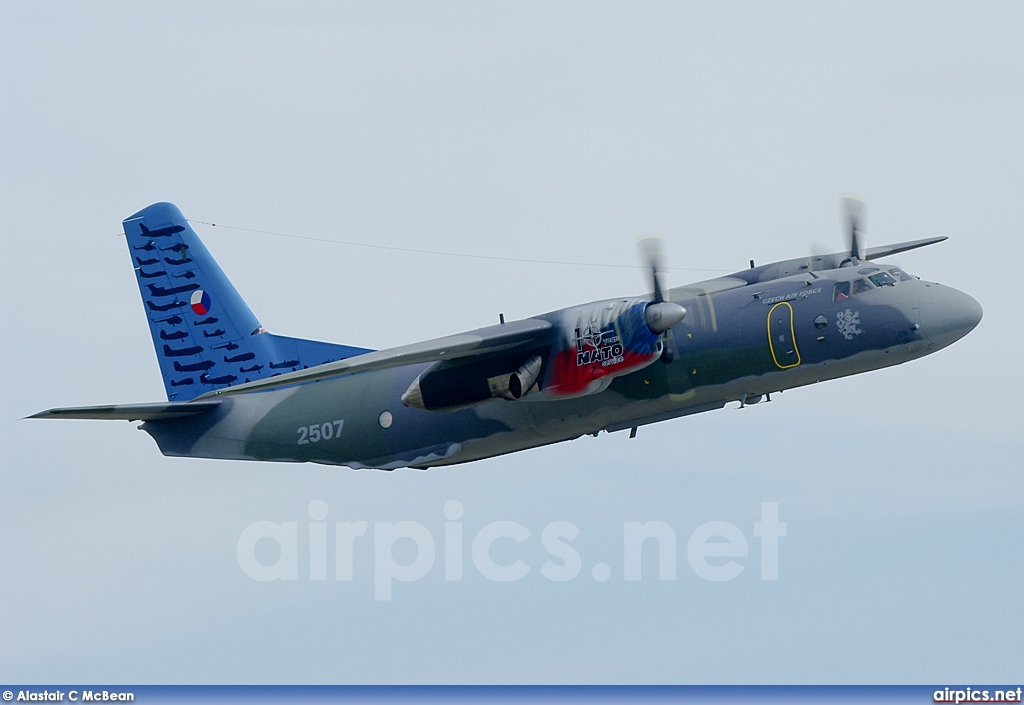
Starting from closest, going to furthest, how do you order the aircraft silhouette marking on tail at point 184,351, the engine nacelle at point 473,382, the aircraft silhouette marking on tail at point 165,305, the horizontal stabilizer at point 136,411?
1. the engine nacelle at point 473,382
2. the horizontal stabilizer at point 136,411
3. the aircraft silhouette marking on tail at point 184,351
4. the aircraft silhouette marking on tail at point 165,305

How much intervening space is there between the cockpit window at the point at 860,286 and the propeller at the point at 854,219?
7.85 ft

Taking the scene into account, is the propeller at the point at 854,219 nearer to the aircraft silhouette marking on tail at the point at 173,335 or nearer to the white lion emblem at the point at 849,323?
the white lion emblem at the point at 849,323

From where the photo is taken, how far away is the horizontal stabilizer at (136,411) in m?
27.7

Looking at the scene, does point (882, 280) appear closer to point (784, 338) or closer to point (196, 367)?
point (784, 338)

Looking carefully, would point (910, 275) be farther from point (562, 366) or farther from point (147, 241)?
point (147, 241)

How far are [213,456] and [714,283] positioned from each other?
1170 cm

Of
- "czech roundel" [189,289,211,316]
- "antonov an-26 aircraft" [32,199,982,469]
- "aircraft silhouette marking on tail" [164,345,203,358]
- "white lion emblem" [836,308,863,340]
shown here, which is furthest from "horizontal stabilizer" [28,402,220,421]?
"white lion emblem" [836,308,863,340]

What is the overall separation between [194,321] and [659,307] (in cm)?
1301

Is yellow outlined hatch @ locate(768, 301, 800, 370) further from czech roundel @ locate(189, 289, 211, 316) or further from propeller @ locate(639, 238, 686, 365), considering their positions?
czech roundel @ locate(189, 289, 211, 316)

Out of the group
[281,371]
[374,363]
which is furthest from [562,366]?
[281,371]

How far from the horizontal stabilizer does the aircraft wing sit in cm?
409

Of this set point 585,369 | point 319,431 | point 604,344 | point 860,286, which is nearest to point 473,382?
point 585,369

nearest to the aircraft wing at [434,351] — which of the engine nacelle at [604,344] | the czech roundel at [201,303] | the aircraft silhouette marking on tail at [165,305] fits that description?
the engine nacelle at [604,344]

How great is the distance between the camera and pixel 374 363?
2516 cm
